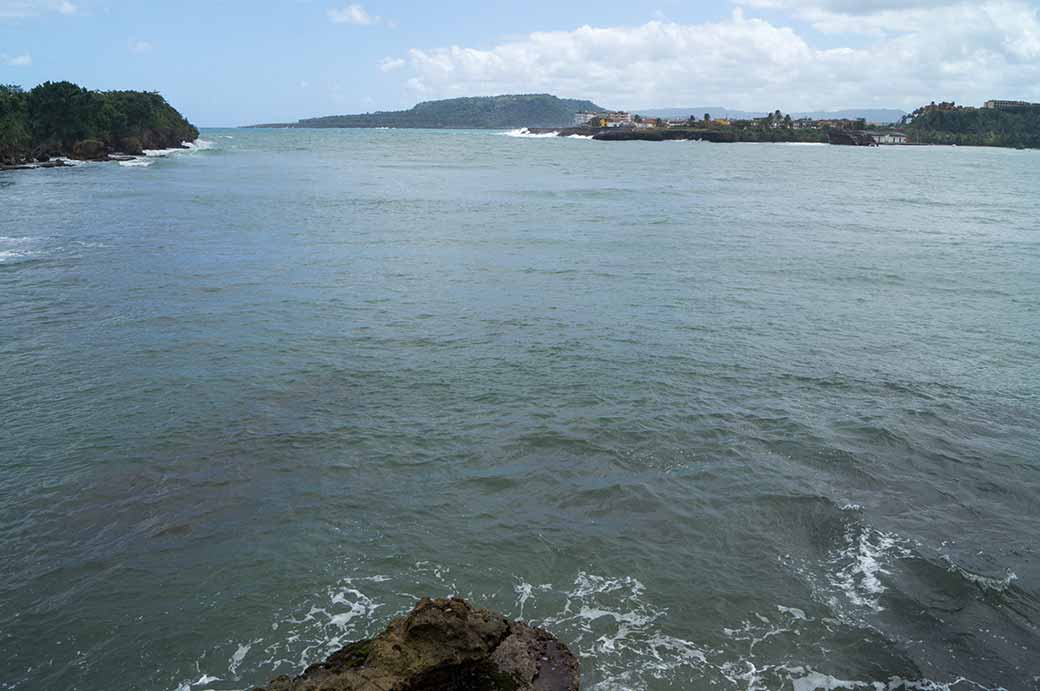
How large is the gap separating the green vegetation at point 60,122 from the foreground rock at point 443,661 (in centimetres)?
10350

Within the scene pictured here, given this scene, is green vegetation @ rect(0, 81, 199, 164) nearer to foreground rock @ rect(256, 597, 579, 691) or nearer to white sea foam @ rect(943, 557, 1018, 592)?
foreground rock @ rect(256, 597, 579, 691)

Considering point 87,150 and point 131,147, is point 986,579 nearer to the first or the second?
point 87,150

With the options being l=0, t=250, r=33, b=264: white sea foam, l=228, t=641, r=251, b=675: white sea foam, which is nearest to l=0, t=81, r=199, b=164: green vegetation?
l=0, t=250, r=33, b=264: white sea foam

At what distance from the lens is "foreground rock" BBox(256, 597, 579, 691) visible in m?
7.79

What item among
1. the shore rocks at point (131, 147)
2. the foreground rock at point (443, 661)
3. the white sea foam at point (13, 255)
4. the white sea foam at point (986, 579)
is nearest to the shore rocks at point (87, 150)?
the shore rocks at point (131, 147)

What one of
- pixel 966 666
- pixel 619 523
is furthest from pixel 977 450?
pixel 619 523

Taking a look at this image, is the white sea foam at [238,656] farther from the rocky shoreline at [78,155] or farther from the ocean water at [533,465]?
the rocky shoreline at [78,155]

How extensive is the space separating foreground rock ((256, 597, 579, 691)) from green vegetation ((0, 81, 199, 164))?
103 m

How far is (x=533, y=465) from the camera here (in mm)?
15516

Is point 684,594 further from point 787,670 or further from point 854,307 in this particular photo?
point 854,307

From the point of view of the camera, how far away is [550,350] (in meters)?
22.4

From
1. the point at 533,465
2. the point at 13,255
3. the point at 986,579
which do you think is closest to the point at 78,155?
the point at 13,255

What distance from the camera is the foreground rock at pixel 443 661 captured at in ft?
25.5

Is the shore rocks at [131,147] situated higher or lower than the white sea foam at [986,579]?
higher
